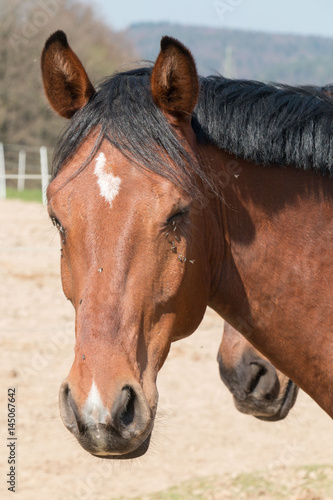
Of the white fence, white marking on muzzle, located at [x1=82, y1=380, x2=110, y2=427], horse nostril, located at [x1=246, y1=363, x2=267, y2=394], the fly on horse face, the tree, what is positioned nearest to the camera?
white marking on muzzle, located at [x1=82, y1=380, x2=110, y2=427]

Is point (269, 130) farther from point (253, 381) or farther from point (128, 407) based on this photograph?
point (253, 381)

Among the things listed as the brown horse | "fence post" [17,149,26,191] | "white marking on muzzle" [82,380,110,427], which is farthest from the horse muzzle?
"fence post" [17,149,26,191]

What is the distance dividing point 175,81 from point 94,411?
1.28 m

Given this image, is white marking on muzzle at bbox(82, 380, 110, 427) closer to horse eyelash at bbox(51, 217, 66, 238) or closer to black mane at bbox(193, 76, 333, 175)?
horse eyelash at bbox(51, 217, 66, 238)

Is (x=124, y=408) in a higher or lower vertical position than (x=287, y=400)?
higher

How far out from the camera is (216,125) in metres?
2.42

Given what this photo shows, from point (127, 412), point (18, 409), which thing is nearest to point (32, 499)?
point (18, 409)

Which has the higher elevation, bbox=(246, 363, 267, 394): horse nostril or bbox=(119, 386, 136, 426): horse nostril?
bbox=(119, 386, 136, 426): horse nostril

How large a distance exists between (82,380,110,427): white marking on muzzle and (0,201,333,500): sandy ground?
3.90ft

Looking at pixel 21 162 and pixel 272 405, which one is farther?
pixel 21 162

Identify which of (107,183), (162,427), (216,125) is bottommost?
→ (162,427)

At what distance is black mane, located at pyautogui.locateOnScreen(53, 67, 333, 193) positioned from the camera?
7.36 ft

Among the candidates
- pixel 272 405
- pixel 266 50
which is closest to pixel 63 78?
pixel 272 405

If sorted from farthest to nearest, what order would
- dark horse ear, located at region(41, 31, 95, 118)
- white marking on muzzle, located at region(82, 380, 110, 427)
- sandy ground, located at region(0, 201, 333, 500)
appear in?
1. sandy ground, located at region(0, 201, 333, 500)
2. dark horse ear, located at region(41, 31, 95, 118)
3. white marking on muzzle, located at region(82, 380, 110, 427)
